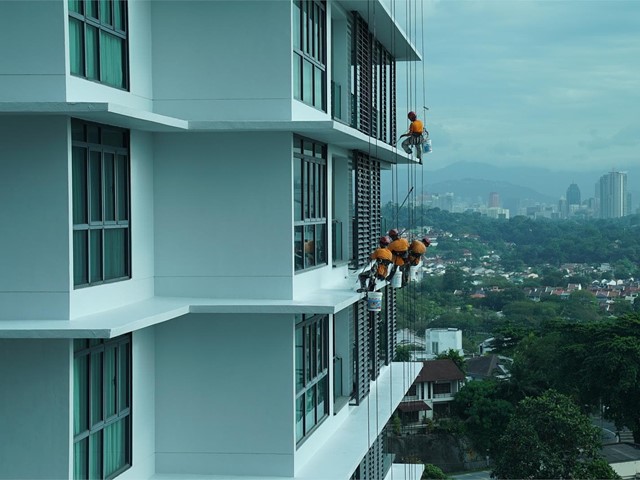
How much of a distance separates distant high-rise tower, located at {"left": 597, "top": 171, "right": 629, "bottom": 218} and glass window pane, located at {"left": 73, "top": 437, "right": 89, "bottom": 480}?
428ft

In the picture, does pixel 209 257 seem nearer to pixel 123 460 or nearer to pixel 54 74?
pixel 123 460

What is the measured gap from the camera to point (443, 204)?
4508 inches

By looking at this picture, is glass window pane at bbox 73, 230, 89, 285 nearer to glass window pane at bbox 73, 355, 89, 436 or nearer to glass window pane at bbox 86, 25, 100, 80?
glass window pane at bbox 73, 355, 89, 436

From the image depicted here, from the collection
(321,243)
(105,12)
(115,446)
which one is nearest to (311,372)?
(321,243)

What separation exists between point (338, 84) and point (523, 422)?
41.0 feet

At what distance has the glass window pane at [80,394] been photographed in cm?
633

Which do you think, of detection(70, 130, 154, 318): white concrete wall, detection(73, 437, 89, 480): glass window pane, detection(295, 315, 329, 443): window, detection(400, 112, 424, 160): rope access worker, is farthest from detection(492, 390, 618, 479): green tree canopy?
detection(73, 437, 89, 480): glass window pane

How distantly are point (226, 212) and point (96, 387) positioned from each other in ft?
5.99

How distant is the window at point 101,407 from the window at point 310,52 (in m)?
2.64

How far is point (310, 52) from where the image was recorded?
8.77 m

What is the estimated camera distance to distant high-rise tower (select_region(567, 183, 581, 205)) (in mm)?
156625

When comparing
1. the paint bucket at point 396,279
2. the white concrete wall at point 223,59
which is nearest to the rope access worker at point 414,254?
the paint bucket at point 396,279

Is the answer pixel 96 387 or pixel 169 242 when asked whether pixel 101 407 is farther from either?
→ pixel 169 242

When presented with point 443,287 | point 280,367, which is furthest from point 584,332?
point 443,287
